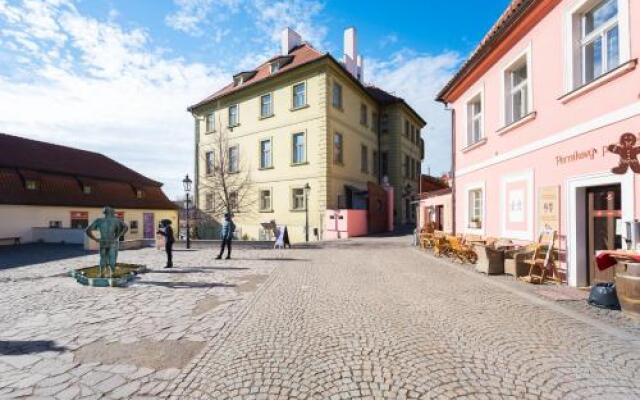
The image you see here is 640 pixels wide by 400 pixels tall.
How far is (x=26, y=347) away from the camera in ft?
14.0

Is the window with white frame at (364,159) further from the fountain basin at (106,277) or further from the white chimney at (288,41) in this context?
the fountain basin at (106,277)

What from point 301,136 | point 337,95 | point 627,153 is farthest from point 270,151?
point 627,153

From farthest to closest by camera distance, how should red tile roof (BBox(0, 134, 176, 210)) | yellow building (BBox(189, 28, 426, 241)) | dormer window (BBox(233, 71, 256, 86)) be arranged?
1. dormer window (BBox(233, 71, 256, 86))
2. red tile roof (BBox(0, 134, 176, 210))
3. yellow building (BBox(189, 28, 426, 241))

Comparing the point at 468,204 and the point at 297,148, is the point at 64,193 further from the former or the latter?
the point at 468,204

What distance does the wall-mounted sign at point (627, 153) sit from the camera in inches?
226

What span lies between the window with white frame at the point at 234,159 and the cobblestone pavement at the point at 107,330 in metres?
18.5

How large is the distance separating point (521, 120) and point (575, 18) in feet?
8.24

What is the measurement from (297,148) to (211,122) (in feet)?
34.0

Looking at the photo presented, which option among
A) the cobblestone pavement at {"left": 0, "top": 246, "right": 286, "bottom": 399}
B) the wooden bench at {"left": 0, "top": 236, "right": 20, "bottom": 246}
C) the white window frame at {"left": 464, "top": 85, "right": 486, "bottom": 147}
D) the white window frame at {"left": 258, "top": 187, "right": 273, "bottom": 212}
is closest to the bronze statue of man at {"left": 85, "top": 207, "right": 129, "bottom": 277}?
the cobblestone pavement at {"left": 0, "top": 246, "right": 286, "bottom": 399}

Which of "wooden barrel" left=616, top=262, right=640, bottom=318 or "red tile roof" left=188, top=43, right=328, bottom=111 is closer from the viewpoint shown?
"wooden barrel" left=616, top=262, right=640, bottom=318

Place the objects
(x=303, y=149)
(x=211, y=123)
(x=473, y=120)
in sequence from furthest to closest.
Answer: (x=211, y=123) < (x=303, y=149) < (x=473, y=120)

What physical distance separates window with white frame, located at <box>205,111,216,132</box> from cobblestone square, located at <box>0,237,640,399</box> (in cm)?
2371

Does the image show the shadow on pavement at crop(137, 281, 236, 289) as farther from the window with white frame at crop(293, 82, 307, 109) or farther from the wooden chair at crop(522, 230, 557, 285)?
the window with white frame at crop(293, 82, 307, 109)

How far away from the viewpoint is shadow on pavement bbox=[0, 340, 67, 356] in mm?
4141
